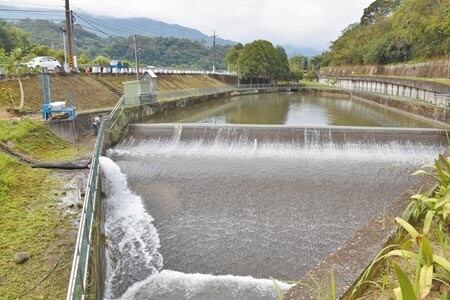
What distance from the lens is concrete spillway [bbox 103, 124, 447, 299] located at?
255 inches

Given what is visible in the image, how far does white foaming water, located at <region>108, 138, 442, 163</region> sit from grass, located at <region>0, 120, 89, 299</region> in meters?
4.91

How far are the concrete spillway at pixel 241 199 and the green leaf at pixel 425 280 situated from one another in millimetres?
3903

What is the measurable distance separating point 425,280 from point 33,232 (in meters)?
5.50

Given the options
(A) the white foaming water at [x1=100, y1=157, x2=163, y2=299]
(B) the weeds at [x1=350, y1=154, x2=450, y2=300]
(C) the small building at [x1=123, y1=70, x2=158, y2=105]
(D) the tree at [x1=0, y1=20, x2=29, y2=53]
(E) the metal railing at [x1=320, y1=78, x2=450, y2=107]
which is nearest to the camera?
(B) the weeds at [x1=350, y1=154, x2=450, y2=300]

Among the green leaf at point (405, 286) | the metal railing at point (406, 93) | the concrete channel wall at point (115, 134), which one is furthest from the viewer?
the metal railing at point (406, 93)

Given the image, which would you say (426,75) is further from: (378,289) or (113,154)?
(378,289)

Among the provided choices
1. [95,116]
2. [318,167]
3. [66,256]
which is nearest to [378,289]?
[66,256]

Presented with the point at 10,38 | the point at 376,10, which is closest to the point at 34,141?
the point at 10,38

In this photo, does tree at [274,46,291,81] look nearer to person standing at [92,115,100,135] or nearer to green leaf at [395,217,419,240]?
person standing at [92,115,100,135]

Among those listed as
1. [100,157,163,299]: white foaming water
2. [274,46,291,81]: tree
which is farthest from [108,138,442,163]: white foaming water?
[274,46,291,81]: tree

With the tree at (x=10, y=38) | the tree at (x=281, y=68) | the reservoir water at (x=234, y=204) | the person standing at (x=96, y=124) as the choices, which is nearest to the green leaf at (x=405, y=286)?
the reservoir water at (x=234, y=204)

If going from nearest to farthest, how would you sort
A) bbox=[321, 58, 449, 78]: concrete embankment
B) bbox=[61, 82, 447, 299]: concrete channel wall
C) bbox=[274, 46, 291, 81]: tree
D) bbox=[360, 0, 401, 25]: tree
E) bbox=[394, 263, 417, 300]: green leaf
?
1. bbox=[394, 263, 417, 300]: green leaf
2. bbox=[61, 82, 447, 299]: concrete channel wall
3. bbox=[321, 58, 449, 78]: concrete embankment
4. bbox=[274, 46, 291, 81]: tree
5. bbox=[360, 0, 401, 25]: tree

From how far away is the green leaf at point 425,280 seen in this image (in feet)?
6.73

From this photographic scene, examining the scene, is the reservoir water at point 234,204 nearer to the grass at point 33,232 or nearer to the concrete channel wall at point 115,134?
the concrete channel wall at point 115,134
